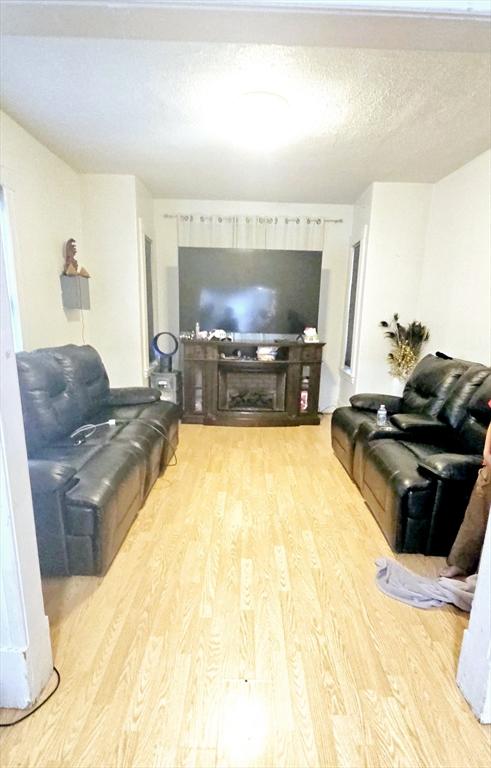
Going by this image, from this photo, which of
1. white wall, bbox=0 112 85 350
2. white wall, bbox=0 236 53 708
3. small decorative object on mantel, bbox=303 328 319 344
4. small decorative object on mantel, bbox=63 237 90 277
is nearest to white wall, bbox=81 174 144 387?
white wall, bbox=0 112 85 350

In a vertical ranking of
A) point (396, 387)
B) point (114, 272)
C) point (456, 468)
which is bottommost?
point (396, 387)

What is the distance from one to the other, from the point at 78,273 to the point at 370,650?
3419 millimetres

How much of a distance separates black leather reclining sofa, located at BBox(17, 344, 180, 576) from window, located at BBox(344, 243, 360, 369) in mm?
2361

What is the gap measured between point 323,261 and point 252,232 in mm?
942

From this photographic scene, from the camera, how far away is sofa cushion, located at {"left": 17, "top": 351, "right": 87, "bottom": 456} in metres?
2.15

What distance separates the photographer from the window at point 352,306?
4227mm

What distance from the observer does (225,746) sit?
1.09m

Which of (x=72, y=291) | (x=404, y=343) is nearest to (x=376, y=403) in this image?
(x=404, y=343)

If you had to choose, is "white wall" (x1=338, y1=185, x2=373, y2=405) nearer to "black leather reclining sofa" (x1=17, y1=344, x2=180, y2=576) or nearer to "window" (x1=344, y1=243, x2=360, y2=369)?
"window" (x1=344, y1=243, x2=360, y2=369)

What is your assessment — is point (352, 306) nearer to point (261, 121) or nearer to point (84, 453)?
point (261, 121)

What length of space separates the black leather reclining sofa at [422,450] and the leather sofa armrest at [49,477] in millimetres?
1642

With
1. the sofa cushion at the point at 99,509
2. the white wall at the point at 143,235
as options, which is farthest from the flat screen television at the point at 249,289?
the sofa cushion at the point at 99,509

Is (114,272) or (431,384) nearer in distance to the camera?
(431,384)

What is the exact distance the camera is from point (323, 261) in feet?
14.6
